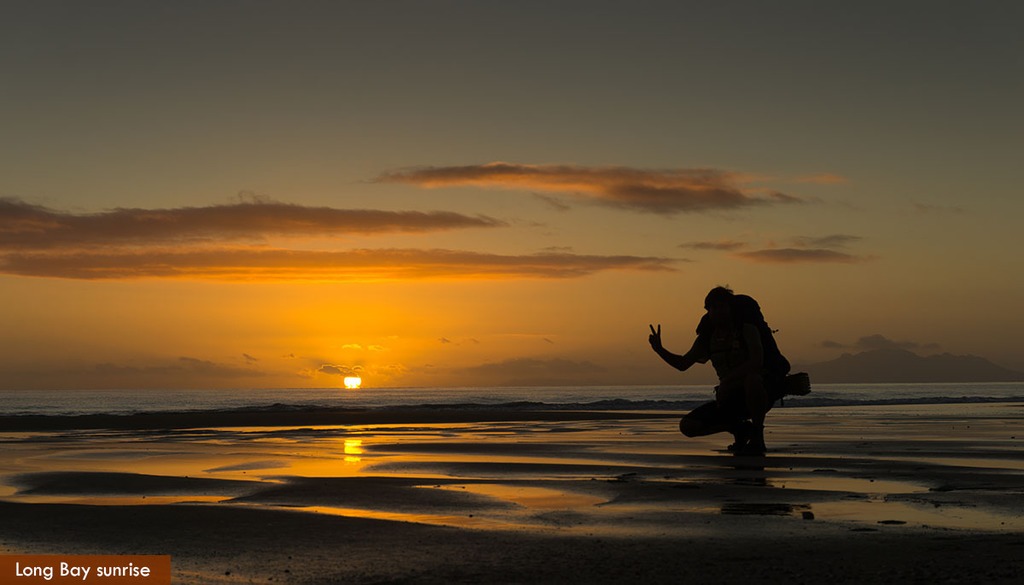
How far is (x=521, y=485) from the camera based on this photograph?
11133 mm

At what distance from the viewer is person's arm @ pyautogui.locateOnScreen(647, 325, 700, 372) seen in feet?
44.1

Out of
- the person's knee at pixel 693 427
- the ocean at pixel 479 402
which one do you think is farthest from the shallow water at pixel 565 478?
the ocean at pixel 479 402

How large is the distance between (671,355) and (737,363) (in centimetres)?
118

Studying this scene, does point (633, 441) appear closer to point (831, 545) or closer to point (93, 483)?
point (93, 483)

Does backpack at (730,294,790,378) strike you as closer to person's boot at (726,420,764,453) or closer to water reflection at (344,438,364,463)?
person's boot at (726,420,764,453)

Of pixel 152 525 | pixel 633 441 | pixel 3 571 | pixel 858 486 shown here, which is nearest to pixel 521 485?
pixel 858 486

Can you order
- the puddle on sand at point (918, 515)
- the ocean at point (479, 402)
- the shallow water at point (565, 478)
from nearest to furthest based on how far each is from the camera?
the puddle on sand at point (918, 515)
the shallow water at point (565, 478)
the ocean at point (479, 402)

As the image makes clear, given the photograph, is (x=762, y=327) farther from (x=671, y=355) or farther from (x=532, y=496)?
(x=532, y=496)

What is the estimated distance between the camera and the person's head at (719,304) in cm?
1405

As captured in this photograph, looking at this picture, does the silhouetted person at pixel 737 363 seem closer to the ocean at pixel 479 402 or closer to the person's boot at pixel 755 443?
the person's boot at pixel 755 443

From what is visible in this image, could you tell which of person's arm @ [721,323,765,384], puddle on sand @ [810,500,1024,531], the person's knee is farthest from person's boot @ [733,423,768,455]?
puddle on sand @ [810,500,1024,531]

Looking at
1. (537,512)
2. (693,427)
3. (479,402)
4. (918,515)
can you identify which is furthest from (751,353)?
(479,402)

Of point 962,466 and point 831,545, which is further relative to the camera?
point 962,466

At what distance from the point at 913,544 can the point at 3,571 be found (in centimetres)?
549
